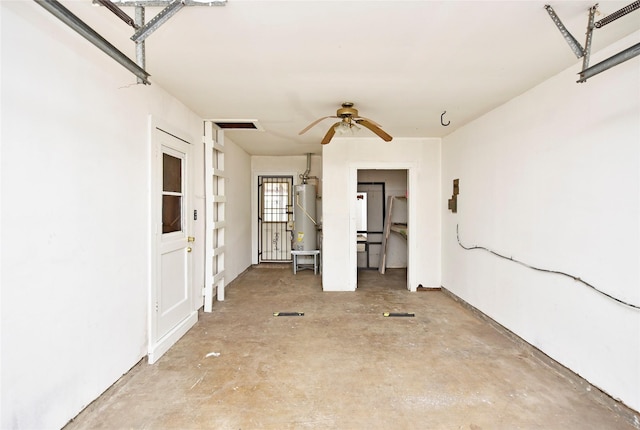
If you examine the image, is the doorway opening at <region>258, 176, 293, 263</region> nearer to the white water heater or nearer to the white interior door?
the white water heater

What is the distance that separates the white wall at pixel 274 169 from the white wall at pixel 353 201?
6.10ft

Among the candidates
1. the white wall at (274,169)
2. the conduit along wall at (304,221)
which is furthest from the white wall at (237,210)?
the conduit along wall at (304,221)

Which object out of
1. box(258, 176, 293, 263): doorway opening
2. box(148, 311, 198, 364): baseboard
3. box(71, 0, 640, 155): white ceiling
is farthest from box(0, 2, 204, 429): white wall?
box(258, 176, 293, 263): doorway opening

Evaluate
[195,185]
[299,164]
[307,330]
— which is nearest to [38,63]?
[195,185]

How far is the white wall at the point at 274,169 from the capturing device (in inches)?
254

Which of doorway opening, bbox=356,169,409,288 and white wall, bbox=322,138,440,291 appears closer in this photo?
white wall, bbox=322,138,440,291

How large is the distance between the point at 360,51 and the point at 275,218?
4.97m

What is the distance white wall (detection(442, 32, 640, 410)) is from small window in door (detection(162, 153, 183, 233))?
3273 millimetres

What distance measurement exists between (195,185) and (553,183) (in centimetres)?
344

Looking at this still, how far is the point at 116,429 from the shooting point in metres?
1.75

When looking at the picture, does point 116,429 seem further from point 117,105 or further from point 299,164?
point 299,164

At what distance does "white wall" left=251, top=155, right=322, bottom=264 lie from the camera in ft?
21.2

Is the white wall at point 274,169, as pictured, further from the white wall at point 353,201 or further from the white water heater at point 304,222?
the white wall at point 353,201

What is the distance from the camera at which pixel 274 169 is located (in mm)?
6492
